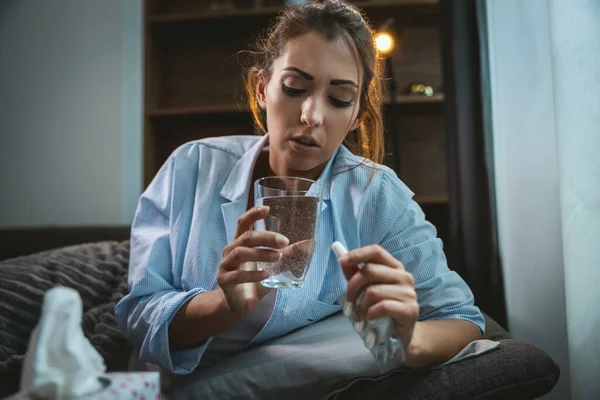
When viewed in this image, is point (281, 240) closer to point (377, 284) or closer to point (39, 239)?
point (377, 284)

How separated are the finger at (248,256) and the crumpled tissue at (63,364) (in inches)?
10.5

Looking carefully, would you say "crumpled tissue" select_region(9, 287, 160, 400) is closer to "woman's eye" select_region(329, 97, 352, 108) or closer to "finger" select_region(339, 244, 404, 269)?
"finger" select_region(339, 244, 404, 269)

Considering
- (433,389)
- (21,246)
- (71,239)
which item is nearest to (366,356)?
(433,389)

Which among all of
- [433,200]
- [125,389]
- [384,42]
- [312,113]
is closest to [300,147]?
[312,113]

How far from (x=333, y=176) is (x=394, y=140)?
1.63 m

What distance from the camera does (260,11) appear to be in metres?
3.02

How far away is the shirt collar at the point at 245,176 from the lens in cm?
117

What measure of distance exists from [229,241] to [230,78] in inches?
96.6

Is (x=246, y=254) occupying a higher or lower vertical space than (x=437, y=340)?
higher

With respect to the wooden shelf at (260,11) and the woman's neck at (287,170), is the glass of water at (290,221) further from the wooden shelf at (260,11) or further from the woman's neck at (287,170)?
the wooden shelf at (260,11)

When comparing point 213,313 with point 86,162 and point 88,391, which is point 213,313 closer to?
point 88,391

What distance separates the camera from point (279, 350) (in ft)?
3.14

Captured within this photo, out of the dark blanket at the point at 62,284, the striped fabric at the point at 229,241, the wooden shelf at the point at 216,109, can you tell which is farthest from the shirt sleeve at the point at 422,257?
the wooden shelf at the point at 216,109

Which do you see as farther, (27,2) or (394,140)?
(27,2)
